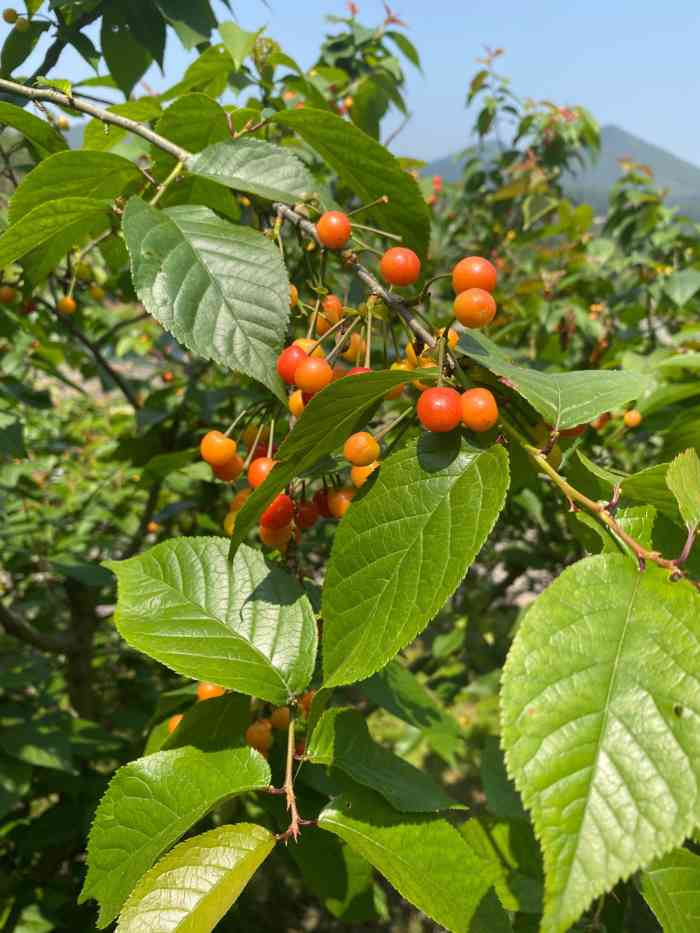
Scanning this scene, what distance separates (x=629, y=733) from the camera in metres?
0.63

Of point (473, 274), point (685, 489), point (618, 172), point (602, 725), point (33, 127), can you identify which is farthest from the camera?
point (618, 172)

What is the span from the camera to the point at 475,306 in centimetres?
96

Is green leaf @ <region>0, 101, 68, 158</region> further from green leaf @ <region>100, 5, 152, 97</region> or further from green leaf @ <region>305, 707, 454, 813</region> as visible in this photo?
green leaf @ <region>305, 707, 454, 813</region>

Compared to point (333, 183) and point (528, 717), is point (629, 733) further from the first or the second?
point (333, 183)

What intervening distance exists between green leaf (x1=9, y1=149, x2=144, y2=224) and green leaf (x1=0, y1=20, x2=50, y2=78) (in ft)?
2.83

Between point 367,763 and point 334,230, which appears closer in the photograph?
point 367,763

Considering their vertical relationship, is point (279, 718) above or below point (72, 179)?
below

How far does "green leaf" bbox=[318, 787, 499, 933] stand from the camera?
2.72 ft

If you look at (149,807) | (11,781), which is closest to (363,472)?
(149,807)

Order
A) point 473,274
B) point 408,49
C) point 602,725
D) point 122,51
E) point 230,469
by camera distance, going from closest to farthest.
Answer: point 602,725 < point 473,274 < point 230,469 < point 122,51 < point 408,49

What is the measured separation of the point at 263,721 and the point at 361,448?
1.73ft

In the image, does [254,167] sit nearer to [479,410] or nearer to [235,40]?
[479,410]

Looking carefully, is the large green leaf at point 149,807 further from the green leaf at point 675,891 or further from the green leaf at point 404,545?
the green leaf at point 675,891

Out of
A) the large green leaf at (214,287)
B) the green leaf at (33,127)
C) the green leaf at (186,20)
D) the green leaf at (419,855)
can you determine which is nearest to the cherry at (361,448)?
the large green leaf at (214,287)
